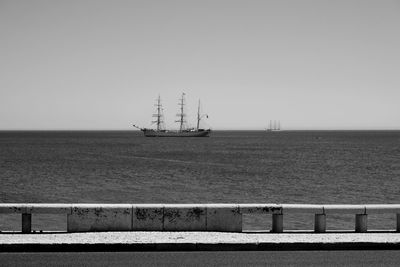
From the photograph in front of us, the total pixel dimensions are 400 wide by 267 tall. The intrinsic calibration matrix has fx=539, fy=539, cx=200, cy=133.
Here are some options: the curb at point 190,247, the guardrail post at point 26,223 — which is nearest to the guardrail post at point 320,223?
the curb at point 190,247

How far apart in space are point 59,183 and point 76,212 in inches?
1418

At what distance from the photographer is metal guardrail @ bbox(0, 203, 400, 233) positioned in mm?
9617

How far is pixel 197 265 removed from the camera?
766 cm

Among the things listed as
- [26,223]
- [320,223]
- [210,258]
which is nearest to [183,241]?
[210,258]

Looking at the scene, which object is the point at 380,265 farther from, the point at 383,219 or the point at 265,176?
the point at 265,176

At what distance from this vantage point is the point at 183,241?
29.0 feet

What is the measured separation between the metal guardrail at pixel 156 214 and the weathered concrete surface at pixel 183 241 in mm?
294

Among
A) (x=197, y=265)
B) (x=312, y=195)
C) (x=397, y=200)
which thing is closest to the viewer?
(x=197, y=265)

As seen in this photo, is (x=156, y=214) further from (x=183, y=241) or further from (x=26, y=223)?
(x=26, y=223)

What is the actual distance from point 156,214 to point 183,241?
1.11 m

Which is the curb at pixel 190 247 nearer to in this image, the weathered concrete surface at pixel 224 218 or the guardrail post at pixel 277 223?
the weathered concrete surface at pixel 224 218

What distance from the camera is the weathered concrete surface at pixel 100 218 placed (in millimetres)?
9625

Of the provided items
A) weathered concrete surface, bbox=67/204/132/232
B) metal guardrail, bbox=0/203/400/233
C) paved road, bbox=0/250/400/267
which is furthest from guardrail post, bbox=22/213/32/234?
paved road, bbox=0/250/400/267

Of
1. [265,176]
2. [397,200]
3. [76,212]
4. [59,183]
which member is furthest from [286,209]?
[265,176]
